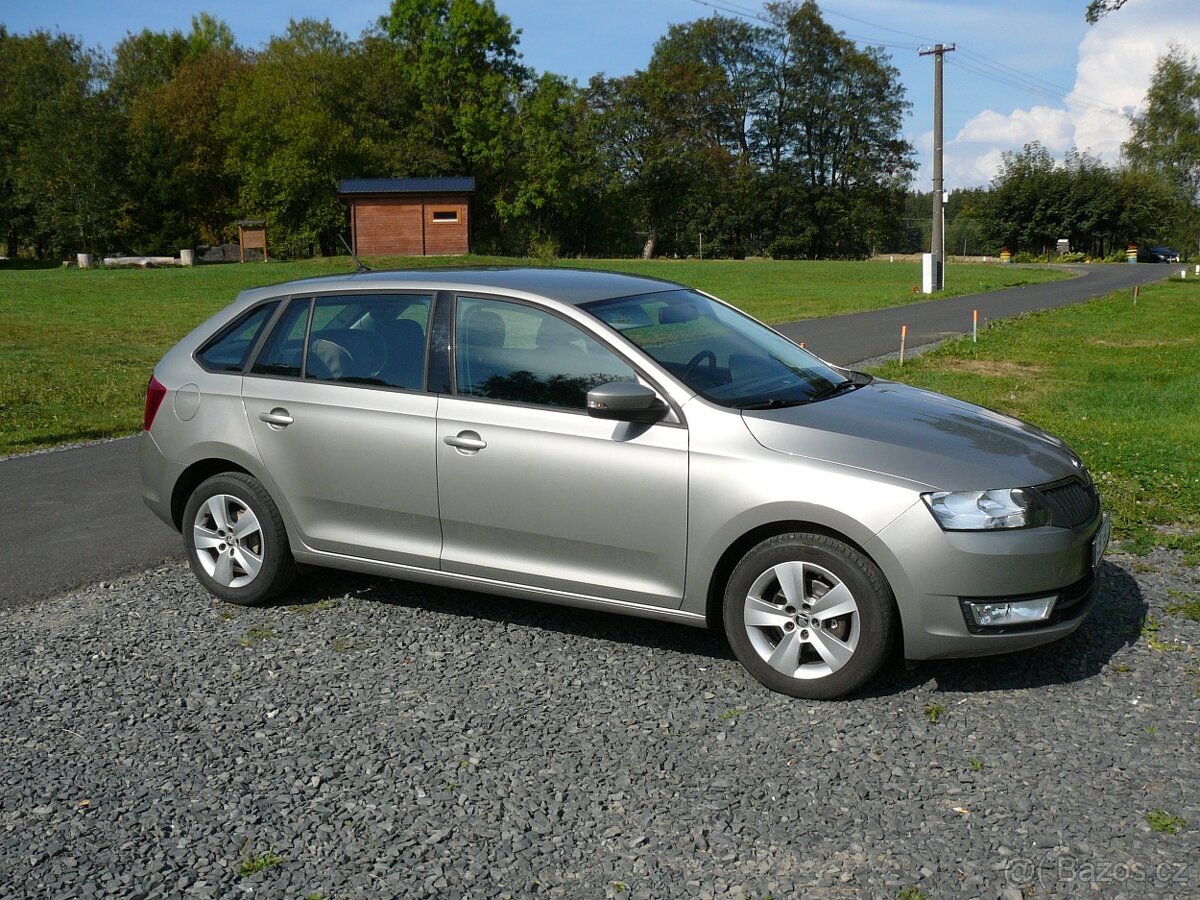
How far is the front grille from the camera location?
4.70m

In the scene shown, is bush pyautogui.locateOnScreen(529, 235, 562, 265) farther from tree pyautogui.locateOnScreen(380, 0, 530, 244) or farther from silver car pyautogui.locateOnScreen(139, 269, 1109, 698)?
silver car pyautogui.locateOnScreen(139, 269, 1109, 698)

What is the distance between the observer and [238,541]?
239 inches

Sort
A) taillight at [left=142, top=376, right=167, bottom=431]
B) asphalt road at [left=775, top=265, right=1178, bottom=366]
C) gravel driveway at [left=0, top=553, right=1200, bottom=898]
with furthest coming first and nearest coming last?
asphalt road at [left=775, top=265, right=1178, bottom=366]
taillight at [left=142, top=376, right=167, bottom=431]
gravel driveway at [left=0, top=553, right=1200, bottom=898]

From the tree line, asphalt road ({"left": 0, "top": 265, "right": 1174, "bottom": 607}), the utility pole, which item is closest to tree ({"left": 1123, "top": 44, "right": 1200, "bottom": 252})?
the tree line

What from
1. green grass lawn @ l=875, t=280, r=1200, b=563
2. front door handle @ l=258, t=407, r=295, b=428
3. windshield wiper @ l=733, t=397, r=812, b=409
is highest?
windshield wiper @ l=733, t=397, r=812, b=409

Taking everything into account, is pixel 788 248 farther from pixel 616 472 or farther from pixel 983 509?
pixel 983 509

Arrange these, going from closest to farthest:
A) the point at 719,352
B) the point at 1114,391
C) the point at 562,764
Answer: the point at 562,764 → the point at 719,352 → the point at 1114,391

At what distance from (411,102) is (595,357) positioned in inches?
3138

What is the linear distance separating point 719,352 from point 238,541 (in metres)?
2.70

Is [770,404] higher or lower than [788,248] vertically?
lower

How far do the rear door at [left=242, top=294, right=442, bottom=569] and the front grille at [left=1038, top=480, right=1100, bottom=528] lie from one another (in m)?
2.71

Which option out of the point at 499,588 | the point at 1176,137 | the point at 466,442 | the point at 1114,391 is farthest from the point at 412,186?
the point at 1176,137

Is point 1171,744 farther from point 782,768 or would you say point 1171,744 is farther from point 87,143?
point 87,143

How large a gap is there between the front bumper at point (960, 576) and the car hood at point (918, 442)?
8.4 inches
